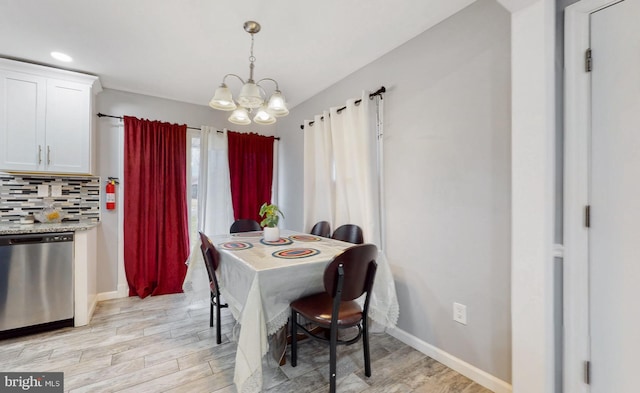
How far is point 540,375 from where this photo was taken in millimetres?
1292

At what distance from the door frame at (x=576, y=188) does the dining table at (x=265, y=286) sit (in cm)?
100

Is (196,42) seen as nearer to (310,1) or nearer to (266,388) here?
(310,1)

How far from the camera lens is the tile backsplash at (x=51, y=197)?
2689 millimetres

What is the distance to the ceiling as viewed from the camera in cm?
183

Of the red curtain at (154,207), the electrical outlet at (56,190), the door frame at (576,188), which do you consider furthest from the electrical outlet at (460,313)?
the electrical outlet at (56,190)

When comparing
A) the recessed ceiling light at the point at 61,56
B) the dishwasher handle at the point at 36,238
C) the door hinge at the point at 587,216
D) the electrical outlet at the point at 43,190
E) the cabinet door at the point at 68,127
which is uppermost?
the recessed ceiling light at the point at 61,56

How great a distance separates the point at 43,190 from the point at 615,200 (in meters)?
4.59

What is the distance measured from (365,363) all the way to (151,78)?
342 cm

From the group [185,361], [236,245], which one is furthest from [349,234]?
[185,361]

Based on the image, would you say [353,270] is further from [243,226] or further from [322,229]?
[243,226]

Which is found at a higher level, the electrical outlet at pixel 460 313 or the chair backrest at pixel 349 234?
the chair backrest at pixel 349 234

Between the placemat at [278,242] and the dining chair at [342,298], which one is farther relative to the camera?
the placemat at [278,242]

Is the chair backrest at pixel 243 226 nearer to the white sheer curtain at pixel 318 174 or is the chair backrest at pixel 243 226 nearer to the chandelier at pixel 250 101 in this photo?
the white sheer curtain at pixel 318 174

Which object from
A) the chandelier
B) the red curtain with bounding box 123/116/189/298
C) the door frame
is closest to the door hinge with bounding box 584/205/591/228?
Result: the door frame
